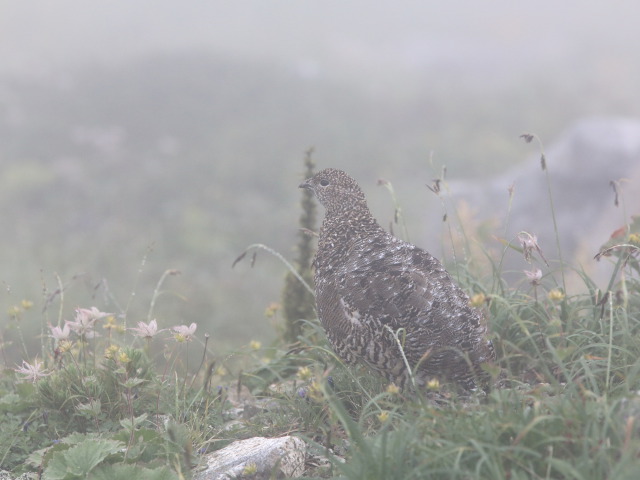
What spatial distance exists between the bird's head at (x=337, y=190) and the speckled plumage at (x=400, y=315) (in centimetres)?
48

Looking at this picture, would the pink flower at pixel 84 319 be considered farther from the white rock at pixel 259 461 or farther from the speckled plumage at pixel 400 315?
→ the speckled plumage at pixel 400 315

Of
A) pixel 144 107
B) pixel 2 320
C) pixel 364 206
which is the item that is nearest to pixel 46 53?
pixel 144 107

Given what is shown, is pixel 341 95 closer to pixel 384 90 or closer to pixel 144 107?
pixel 384 90

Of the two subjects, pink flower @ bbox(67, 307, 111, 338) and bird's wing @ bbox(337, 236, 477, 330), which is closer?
bird's wing @ bbox(337, 236, 477, 330)

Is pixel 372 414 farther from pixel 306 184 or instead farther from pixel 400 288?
pixel 306 184

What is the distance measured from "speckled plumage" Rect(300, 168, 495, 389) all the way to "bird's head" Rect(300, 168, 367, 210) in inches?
18.8

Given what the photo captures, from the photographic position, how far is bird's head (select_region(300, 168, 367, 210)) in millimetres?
4586

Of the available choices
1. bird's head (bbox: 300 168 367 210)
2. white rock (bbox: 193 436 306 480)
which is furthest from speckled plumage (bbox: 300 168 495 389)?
white rock (bbox: 193 436 306 480)

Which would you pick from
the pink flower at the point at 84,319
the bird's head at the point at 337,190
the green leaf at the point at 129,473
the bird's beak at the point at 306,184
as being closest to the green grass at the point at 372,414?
the green leaf at the point at 129,473

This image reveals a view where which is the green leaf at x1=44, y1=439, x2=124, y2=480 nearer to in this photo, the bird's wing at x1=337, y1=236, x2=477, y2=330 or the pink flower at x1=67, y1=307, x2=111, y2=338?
the pink flower at x1=67, y1=307, x2=111, y2=338

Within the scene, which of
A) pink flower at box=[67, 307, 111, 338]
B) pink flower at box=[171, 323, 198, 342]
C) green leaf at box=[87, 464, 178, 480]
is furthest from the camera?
pink flower at box=[67, 307, 111, 338]

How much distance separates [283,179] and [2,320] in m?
8.25

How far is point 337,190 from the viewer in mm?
4668

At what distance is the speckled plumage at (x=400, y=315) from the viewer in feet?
11.8
